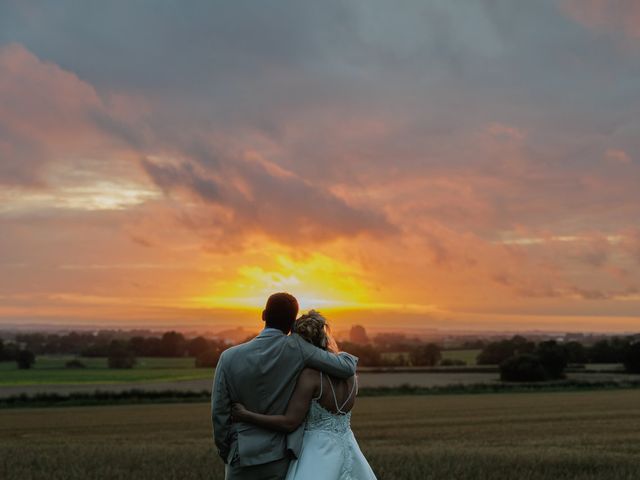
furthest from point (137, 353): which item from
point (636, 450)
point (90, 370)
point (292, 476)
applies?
point (292, 476)

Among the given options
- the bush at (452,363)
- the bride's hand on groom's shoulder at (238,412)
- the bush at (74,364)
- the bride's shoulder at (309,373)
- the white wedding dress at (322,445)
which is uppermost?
the bush at (452,363)

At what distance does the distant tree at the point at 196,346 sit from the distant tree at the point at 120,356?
758 cm

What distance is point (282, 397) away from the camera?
275 inches

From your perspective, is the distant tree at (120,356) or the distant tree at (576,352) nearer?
the distant tree at (576,352)

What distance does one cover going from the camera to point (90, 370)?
8931cm

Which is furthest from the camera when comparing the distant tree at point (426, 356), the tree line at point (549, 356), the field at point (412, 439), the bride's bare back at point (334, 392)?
the distant tree at point (426, 356)

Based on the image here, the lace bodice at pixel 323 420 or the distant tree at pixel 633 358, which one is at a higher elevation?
the distant tree at pixel 633 358

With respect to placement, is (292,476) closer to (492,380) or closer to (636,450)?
(636,450)

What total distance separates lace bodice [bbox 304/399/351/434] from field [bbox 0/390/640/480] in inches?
324

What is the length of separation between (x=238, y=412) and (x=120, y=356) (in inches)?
3630

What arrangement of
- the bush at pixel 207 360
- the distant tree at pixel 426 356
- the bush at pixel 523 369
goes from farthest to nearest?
1. the distant tree at pixel 426 356
2. the bush at pixel 207 360
3. the bush at pixel 523 369

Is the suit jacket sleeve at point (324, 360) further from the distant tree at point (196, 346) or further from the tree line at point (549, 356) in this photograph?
the distant tree at point (196, 346)

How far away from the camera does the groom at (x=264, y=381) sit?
22.7 feet

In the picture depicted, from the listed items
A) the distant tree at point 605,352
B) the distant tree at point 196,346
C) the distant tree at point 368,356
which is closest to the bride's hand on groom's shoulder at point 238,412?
the distant tree at point 368,356
